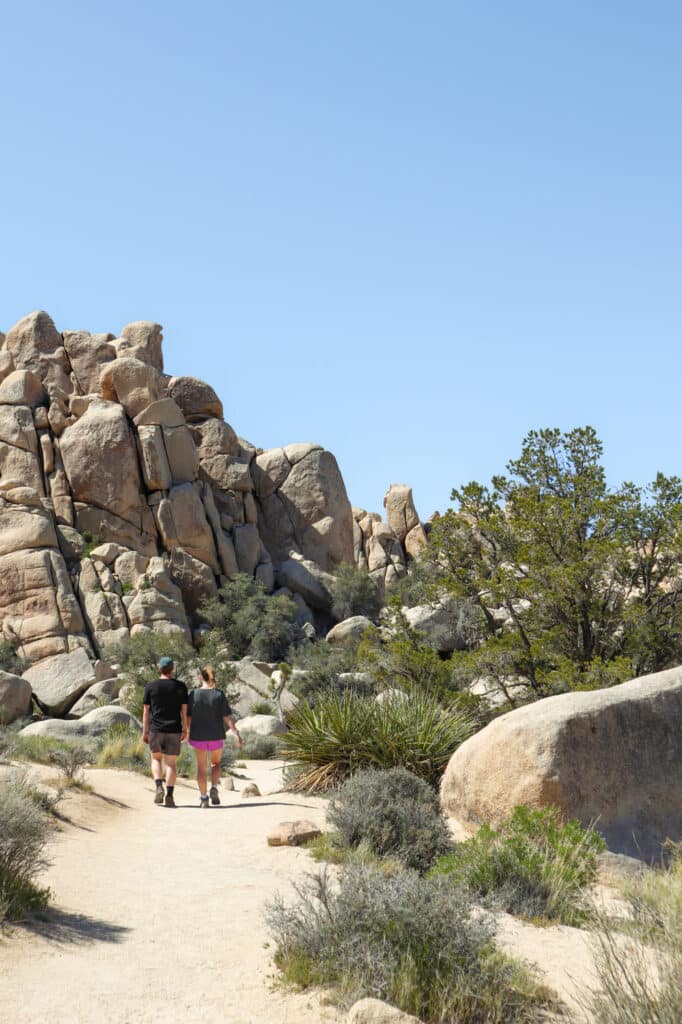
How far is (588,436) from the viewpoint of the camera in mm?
18344

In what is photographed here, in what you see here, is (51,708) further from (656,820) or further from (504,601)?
(656,820)

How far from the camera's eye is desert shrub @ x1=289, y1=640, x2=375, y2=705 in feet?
94.9

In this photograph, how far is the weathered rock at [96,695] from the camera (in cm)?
3228

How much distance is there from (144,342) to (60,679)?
75.5 feet

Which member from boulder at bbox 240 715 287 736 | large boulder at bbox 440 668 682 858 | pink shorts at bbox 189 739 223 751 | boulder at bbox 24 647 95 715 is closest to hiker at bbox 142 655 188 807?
pink shorts at bbox 189 739 223 751

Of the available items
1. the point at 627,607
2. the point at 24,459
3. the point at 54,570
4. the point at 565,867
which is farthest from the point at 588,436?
the point at 24,459

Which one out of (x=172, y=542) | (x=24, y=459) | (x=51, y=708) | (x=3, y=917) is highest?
(x=24, y=459)

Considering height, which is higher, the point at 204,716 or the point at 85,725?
the point at 204,716

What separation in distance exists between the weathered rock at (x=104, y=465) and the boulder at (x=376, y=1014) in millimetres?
39936

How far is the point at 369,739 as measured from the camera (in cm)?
1251

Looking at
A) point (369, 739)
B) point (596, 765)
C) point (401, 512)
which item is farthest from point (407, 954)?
point (401, 512)

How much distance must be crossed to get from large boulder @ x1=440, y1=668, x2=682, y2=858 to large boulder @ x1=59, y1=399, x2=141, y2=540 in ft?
116

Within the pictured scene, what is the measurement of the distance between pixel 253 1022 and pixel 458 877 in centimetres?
288

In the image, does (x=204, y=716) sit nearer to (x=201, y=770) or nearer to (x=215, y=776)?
(x=201, y=770)
